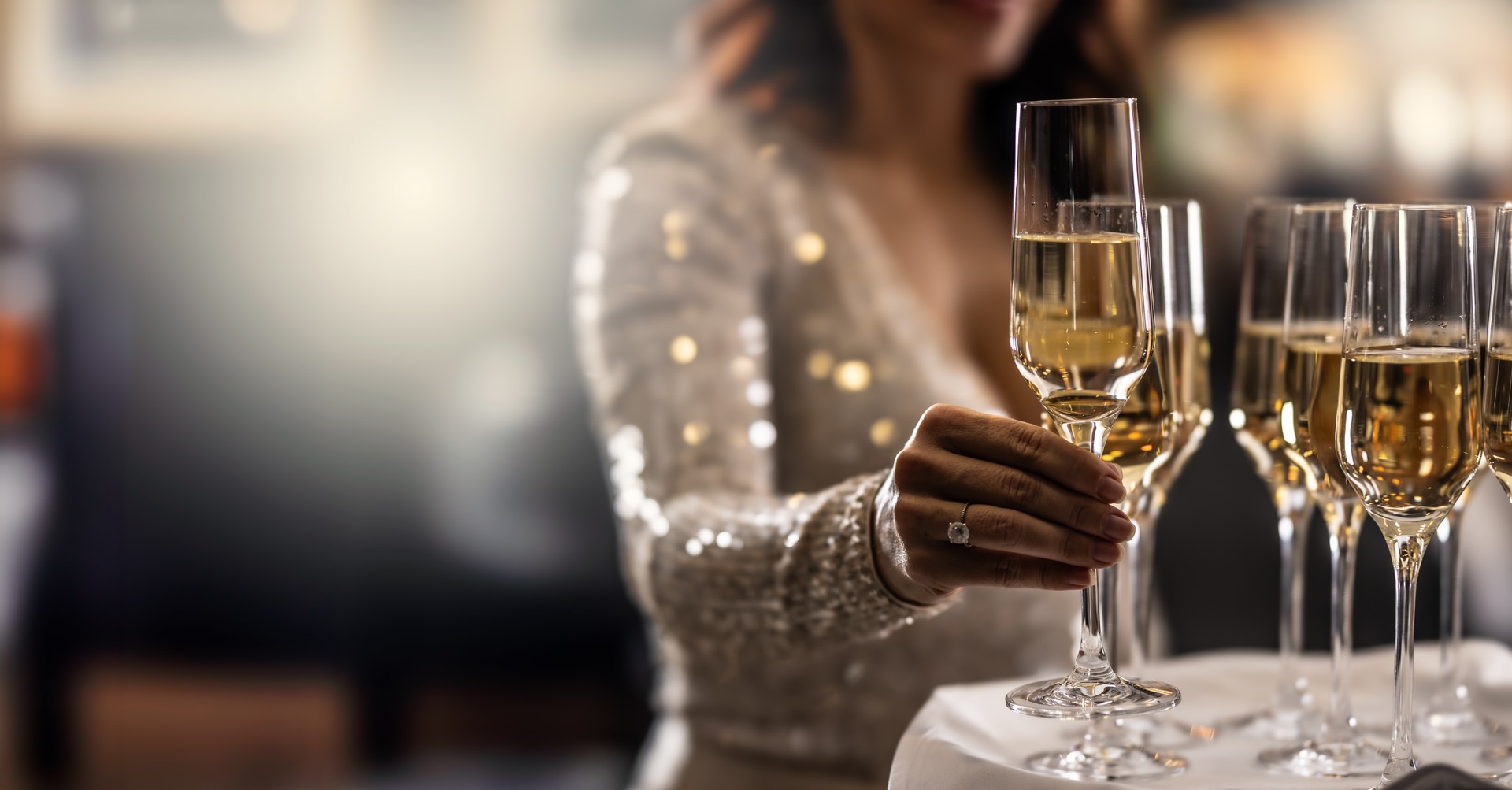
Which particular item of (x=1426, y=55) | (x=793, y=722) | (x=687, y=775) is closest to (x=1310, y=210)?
(x=793, y=722)

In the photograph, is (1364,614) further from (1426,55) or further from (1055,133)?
(1055,133)

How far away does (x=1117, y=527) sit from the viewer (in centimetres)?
81

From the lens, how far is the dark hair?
5.82 ft

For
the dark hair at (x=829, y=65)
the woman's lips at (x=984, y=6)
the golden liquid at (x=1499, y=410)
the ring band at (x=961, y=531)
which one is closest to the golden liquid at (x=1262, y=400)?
the golden liquid at (x=1499, y=410)

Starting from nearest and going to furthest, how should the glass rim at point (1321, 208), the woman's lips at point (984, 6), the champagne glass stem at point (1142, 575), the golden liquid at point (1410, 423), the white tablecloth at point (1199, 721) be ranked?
the golden liquid at point (1410, 423) → the white tablecloth at point (1199, 721) → the glass rim at point (1321, 208) → the champagne glass stem at point (1142, 575) → the woman's lips at point (984, 6)

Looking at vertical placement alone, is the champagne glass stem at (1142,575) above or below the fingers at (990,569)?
below

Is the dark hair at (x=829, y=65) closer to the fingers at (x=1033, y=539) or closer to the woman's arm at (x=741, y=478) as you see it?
the woman's arm at (x=741, y=478)

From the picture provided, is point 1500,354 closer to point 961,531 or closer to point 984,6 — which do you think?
point 961,531

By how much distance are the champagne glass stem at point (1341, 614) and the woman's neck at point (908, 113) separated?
0.94m

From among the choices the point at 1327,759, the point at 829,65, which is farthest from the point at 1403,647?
the point at 829,65

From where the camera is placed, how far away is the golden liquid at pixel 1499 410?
0.82m

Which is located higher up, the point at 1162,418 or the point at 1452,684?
the point at 1162,418

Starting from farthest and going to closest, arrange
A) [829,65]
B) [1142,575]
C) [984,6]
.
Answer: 1. [829,65]
2. [984,6]
3. [1142,575]

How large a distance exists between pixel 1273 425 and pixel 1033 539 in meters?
0.34
